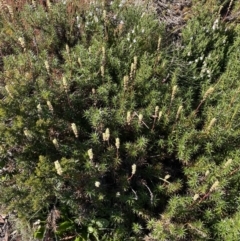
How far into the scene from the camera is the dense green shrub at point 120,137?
3.40 meters

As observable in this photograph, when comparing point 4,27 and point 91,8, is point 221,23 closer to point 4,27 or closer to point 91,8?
point 91,8

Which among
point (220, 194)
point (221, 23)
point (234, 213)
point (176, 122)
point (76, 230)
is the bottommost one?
point (76, 230)

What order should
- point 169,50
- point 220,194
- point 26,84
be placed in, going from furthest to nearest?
point 169,50
point 26,84
point 220,194

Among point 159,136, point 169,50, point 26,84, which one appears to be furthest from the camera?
point 169,50

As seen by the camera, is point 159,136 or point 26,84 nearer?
point 26,84

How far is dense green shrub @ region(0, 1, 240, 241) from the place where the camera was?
11.1 ft

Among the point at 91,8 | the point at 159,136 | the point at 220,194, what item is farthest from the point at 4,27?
the point at 220,194

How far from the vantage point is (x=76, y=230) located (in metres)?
3.87

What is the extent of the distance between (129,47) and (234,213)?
2.65 m

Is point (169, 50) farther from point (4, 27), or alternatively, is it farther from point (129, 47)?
point (4, 27)

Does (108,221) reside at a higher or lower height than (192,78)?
lower

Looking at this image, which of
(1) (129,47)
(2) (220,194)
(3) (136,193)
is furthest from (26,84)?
(2) (220,194)

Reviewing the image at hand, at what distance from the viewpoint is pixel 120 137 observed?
399 centimetres

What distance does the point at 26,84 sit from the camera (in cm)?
376
